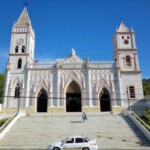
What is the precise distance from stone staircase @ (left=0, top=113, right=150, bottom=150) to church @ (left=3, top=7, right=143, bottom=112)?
5.80 m

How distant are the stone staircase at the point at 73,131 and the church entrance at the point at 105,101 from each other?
6775mm

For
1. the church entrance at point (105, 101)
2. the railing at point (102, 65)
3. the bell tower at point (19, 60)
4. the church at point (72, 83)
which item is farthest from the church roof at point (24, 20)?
the church entrance at point (105, 101)

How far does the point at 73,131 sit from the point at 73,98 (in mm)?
12808

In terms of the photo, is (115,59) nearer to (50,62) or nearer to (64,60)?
(64,60)

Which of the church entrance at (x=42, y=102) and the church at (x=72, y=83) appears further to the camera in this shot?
the church entrance at (x=42, y=102)

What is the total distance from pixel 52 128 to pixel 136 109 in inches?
595

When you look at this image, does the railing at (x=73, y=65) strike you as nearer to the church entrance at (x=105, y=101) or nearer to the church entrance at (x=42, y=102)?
the church entrance at (x=105, y=101)

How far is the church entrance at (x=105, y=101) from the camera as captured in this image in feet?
108

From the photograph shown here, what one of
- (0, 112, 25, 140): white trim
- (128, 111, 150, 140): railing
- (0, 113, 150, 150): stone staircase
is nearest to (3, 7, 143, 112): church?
(0, 112, 25, 140): white trim

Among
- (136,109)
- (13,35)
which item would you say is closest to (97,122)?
(136,109)

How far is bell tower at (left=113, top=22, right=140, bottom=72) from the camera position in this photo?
1369 inches

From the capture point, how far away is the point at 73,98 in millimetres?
33500

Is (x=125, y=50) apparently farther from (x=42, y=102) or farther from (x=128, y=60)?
(x=42, y=102)

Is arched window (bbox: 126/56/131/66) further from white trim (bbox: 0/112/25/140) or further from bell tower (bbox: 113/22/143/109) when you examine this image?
white trim (bbox: 0/112/25/140)
